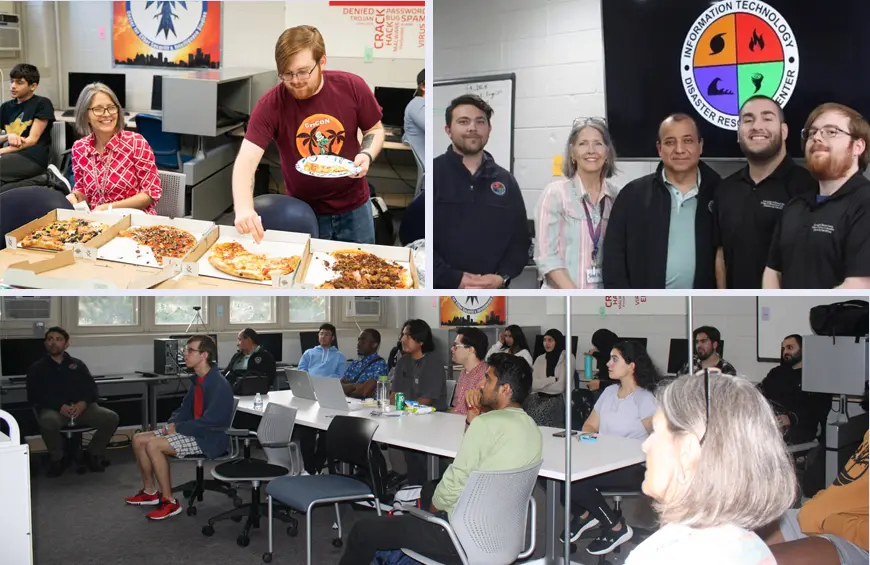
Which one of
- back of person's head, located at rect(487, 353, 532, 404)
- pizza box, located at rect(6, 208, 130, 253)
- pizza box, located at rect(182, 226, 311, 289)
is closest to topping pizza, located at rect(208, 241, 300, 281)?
pizza box, located at rect(182, 226, 311, 289)

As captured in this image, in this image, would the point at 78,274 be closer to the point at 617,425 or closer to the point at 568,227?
the point at 568,227

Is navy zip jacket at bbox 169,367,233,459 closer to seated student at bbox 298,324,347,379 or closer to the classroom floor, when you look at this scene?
the classroom floor

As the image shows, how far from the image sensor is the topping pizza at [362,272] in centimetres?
313

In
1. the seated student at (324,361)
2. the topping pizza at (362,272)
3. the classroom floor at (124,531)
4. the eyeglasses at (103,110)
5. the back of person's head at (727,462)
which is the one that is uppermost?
the eyeglasses at (103,110)

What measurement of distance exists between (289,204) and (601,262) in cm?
127

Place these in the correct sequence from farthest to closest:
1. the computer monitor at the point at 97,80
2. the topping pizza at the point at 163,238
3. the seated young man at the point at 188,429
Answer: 1. the seated young man at the point at 188,429
2. the topping pizza at the point at 163,238
3. the computer monitor at the point at 97,80

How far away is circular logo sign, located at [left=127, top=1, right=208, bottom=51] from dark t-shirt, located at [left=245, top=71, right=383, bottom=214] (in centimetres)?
36

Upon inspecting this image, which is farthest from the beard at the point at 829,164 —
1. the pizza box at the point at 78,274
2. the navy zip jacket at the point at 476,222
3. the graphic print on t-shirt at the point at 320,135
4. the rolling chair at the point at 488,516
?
the pizza box at the point at 78,274

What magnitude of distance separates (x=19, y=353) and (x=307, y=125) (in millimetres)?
1858

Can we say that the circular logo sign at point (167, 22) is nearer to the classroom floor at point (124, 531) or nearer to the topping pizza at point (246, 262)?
the topping pizza at point (246, 262)

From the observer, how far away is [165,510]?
4121 mm

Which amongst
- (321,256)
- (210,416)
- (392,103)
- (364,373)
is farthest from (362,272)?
(210,416)

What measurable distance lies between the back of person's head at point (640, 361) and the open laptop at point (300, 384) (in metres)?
1.54

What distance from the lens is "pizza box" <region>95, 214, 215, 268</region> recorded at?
3.03 meters
